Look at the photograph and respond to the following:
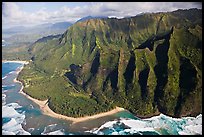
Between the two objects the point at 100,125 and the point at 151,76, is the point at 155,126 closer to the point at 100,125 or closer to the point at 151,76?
the point at 100,125

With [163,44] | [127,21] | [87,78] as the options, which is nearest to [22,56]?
[127,21]

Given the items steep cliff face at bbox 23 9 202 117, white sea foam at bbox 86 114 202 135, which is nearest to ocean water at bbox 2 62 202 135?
white sea foam at bbox 86 114 202 135

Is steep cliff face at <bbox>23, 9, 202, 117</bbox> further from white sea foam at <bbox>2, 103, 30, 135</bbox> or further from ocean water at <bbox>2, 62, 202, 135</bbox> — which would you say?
white sea foam at <bbox>2, 103, 30, 135</bbox>

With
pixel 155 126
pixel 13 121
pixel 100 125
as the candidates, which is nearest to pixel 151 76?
pixel 155 126

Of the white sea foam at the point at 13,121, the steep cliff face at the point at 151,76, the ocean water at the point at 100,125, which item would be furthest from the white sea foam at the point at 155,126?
the white sea foam at the point at 13,121

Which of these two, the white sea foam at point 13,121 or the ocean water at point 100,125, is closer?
the ocean water at point 100,125

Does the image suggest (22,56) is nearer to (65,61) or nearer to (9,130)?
(65,61)

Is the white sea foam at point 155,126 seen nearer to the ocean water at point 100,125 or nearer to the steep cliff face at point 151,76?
the ocean water at point 100,125

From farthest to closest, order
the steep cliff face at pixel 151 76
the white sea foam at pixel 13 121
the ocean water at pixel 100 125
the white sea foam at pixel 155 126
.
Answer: the steep cliff face at pixel 151 76 → the white sea foam at pixel 13 121 → the ocean water at pixel 100 125 → the white sea foam at pixel 155 126
